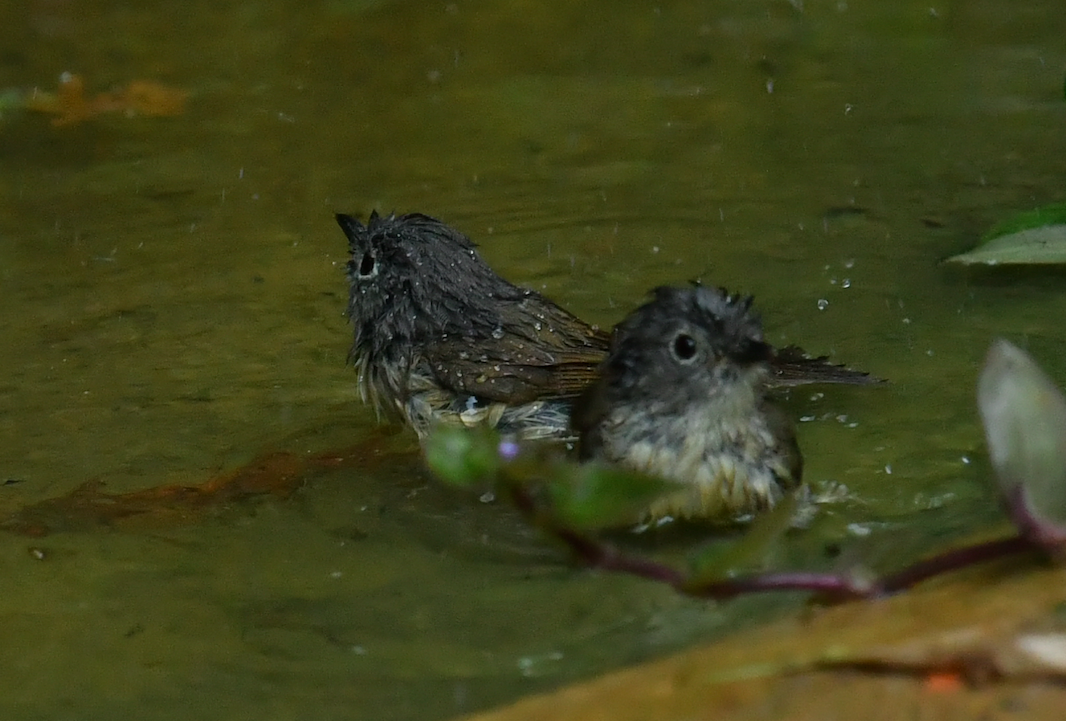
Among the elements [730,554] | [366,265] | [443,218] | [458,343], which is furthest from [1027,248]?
[730,554]

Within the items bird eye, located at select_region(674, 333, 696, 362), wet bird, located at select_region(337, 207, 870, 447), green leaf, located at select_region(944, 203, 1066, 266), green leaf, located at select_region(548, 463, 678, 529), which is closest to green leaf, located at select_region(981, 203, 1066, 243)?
green leaf, located at select_region(944, 203, 1066, 266)

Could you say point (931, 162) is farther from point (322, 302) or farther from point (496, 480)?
point (496, 480)

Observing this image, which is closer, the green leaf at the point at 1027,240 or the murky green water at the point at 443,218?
the murky green water at the point at 443,218

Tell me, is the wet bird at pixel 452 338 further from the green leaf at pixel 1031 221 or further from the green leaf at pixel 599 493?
the green leaf at pixel 599 493

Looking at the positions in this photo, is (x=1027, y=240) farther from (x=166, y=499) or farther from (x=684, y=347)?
(x=166, y=499)

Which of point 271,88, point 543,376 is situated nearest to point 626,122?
point 271,88

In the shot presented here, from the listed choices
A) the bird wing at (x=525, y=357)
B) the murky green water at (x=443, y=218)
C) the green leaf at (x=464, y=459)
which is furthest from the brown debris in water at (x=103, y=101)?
the green leaf at (x=464, y=459)
